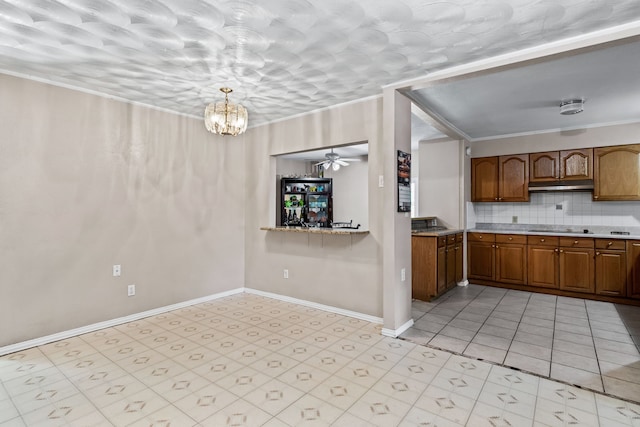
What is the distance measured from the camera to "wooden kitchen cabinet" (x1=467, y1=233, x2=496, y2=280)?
17.1 feet

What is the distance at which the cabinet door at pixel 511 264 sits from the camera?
494 cm

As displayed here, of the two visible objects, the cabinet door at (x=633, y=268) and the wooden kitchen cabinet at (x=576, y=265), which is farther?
the wooden kitchen cabinet at (x=576, y=265)

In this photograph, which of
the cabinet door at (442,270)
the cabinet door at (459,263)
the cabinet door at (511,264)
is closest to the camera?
the cabinet door at (442,270)

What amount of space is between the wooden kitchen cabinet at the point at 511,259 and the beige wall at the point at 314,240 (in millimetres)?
2674

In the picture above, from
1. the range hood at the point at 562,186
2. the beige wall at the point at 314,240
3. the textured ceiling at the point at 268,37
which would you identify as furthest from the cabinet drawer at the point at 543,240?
the textured ceiling at the point at 268,37

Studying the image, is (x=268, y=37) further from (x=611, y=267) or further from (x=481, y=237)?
(x=611, y=267)

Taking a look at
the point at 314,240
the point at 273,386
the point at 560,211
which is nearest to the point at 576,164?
the point at 560,211

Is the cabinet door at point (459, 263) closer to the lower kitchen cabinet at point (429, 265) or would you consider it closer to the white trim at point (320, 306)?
the lower kitchen cabinet at point (429, 265)

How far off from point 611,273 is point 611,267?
80 mm

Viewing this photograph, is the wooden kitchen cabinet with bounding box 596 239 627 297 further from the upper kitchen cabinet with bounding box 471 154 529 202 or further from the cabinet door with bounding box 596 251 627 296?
the upper kitchen cabinet with bounding box 471 154 529 202

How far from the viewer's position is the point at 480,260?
5301 mm

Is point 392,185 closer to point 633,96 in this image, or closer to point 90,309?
point 633,96

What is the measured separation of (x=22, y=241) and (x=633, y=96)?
6.37 metres

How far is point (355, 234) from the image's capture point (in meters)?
3.75
